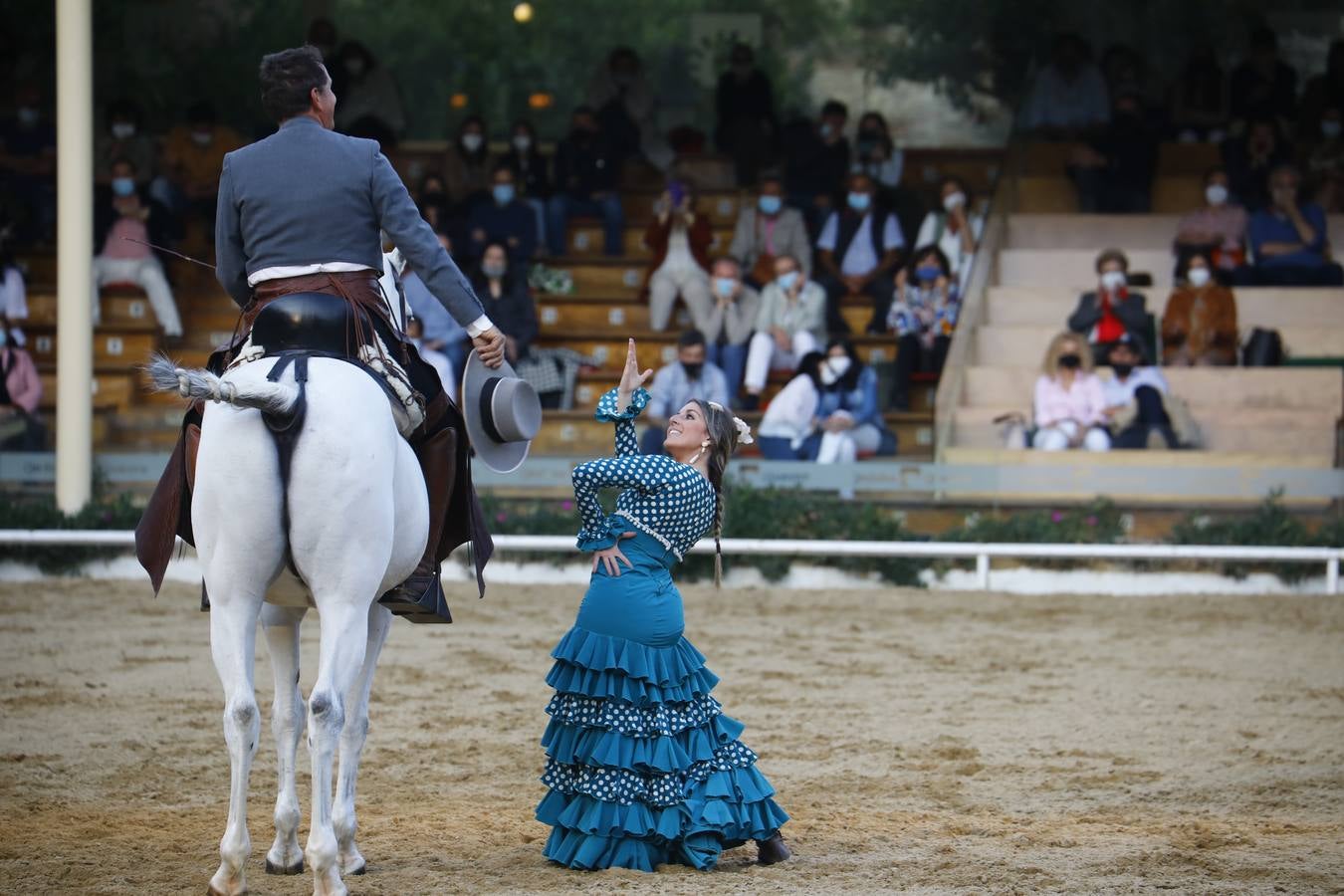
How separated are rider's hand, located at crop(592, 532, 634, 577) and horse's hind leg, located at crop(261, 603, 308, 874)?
983mm

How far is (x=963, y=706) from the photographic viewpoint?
930 cm

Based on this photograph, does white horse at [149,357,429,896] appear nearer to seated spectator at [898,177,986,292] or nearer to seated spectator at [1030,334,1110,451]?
seated spectator at [1030,334,1110,451]

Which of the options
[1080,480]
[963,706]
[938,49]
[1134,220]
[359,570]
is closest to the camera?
[359,570]

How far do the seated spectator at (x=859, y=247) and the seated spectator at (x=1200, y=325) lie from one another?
8.63 feet

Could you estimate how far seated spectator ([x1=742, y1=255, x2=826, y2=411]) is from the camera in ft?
49.9

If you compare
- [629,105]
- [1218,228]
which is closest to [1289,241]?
[1218,228]

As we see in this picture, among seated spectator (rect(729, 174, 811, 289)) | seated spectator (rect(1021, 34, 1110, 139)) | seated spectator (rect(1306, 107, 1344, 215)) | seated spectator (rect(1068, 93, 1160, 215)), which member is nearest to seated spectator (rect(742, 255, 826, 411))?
seated spectator (rect(729, 174, 811, 289))

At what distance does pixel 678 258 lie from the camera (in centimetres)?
1717

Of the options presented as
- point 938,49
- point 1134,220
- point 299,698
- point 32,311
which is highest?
point 938,49

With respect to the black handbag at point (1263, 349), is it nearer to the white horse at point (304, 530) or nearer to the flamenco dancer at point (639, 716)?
the flamenco dancer at point (639, 716)

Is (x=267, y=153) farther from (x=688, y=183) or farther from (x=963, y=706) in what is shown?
(x=688, y=183)

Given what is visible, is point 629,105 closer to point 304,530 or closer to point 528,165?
point 528,165

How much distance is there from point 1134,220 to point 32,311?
10.5m

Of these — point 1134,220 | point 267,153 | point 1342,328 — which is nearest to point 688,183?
point 1134,220
